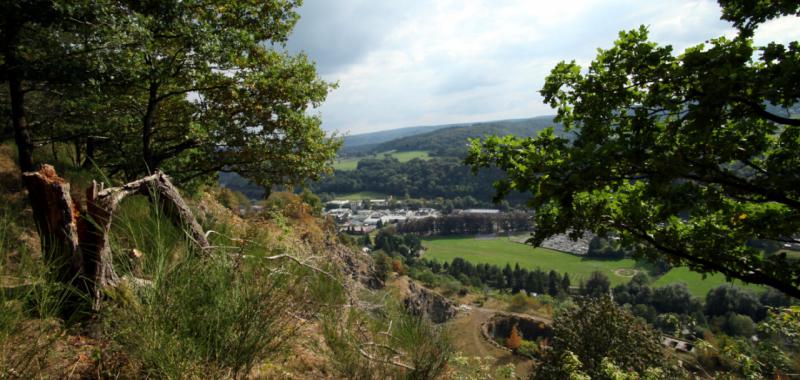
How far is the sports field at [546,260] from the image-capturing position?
251 ft

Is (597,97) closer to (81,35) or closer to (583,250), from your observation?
(81,35)

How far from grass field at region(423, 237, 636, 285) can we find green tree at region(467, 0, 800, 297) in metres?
82.5

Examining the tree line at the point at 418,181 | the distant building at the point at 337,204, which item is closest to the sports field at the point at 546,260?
the distant building at the point at 337,204

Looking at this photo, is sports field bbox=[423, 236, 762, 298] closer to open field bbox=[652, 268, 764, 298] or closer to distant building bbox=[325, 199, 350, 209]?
open field bbox=[652, 268, 764, 298]

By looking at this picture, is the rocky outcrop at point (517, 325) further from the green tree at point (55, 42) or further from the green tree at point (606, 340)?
the green tree at point (55, 42)

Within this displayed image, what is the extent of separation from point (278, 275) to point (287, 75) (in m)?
6.84

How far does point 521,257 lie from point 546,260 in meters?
6.27

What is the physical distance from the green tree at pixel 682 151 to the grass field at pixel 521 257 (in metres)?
82.5

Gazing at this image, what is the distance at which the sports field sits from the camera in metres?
76.4

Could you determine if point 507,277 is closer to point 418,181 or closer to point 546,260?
point 546,260

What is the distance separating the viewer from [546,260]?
94312 mm

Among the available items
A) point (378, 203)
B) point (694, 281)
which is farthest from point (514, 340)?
point (378, 203)

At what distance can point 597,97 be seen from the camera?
525cm

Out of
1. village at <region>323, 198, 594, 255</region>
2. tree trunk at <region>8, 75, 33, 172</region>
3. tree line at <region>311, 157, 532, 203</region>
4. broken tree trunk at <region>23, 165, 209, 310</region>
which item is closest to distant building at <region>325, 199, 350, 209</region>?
village at <region>323, 198, 594, 255</region>
